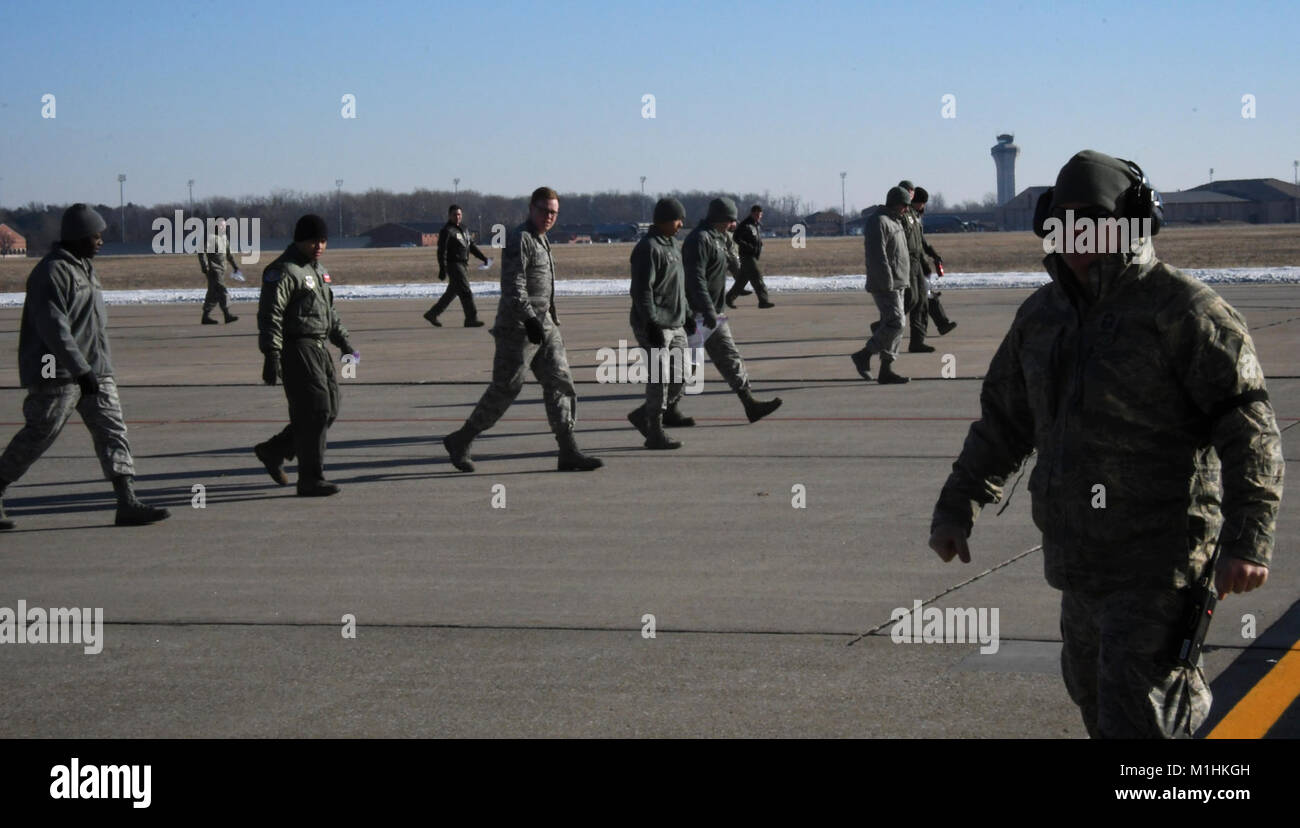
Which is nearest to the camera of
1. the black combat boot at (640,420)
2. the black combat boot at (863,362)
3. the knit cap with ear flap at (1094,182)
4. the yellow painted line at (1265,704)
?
A: the knit cap with ear flap at (1094,182)

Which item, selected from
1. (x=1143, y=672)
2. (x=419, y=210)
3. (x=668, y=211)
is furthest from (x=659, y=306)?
(x=419, y=210)

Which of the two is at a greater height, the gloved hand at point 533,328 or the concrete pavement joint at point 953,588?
the gloved hand at point 533,328

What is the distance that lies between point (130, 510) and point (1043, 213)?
6.67 meters

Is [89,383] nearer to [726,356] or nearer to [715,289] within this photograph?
[726,356]

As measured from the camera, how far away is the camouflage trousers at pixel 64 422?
29.1 feet

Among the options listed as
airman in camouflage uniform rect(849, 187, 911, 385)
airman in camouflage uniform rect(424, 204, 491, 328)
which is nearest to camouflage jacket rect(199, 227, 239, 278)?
airman in camouflage uniform rect(424, 204, 491, 328)

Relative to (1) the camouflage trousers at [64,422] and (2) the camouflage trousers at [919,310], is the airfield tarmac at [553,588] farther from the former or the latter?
(2) the camouflage trousers at [919,310]

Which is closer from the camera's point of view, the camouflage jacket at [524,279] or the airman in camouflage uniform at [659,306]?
the camouflage jacket at [524,279]

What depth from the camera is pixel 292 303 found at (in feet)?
32.5

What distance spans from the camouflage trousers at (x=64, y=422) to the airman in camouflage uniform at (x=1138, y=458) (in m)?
6.43

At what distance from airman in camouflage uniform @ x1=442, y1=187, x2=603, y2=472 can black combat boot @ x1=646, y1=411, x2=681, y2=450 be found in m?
0.84

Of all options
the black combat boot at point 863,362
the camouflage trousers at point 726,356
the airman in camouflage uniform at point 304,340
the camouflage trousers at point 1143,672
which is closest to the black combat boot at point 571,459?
the airman in camouflage uniform at point 304,340
